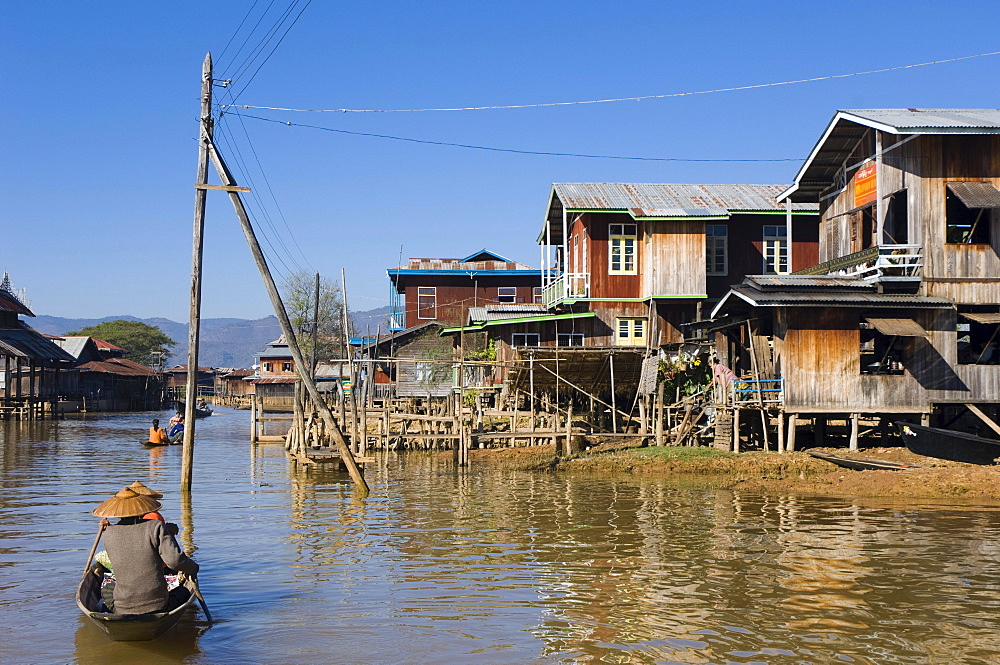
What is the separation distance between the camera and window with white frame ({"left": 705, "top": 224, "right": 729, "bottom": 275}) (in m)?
36.5

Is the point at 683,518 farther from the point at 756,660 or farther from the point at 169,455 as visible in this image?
the point at 169,455

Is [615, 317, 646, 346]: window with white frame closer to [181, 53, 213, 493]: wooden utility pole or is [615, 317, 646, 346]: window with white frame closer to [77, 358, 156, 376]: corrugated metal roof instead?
[181, 53, 213, 493]: wooden utility pole

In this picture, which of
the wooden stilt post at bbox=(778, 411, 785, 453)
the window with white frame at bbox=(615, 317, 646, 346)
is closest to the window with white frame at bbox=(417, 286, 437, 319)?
the window with white frame at bbox=(615, 317, 646, 346)

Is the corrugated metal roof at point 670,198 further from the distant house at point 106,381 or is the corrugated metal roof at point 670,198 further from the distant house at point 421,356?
the distant house at point 106,381

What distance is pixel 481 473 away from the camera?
26828 mm

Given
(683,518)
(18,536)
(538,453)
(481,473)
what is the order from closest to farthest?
1. (18,536)
2. (683,518)
3. (481,473)
4. (538,453)

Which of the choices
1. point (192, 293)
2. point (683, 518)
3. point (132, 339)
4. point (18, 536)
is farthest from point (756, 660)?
point (132, 339)

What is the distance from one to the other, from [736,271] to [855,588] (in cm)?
2577

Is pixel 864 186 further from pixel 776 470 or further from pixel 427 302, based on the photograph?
pixel 427 302

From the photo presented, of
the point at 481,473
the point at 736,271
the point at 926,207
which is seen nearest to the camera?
the point at 926,207

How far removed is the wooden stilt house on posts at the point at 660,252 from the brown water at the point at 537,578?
14035 millimetres

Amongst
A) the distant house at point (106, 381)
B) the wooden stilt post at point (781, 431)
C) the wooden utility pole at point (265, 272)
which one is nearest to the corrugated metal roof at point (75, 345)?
the distant house at point (106, 381)

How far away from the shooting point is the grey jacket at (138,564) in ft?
29.8

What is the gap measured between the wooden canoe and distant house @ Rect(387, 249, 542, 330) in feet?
156
